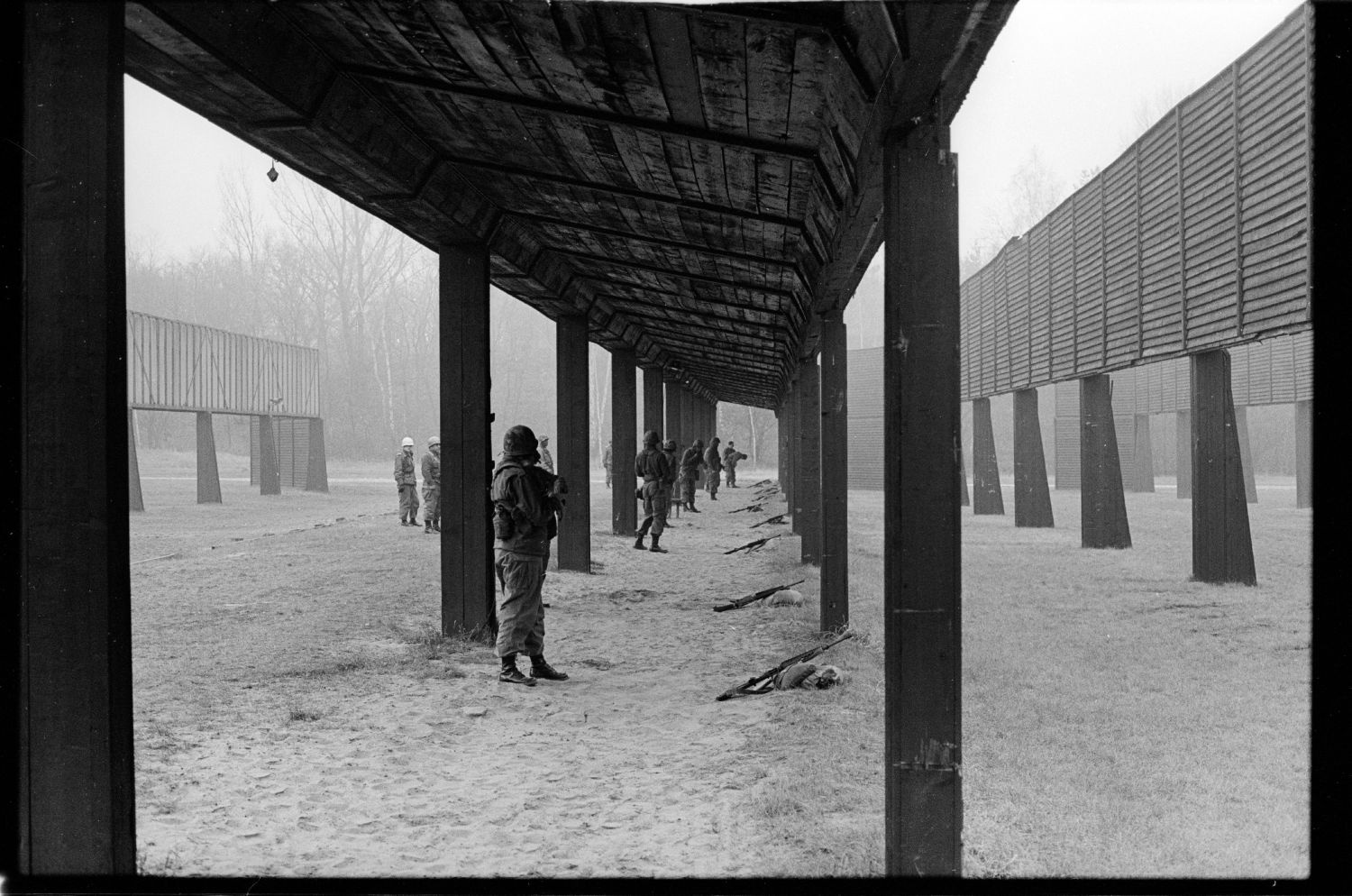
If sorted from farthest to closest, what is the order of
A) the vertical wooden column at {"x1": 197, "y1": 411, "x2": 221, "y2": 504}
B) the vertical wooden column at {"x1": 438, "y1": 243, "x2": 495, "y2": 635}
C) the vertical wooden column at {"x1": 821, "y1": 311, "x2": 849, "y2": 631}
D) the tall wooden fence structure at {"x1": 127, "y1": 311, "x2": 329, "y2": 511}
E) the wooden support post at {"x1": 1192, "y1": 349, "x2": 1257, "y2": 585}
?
the vertical wooden column at {"x1": 197, "y1": 411, "x2": 221, "y2": 504} < the tall wooden fence structure at {"x1": 127, "y1": 311, "x2": 329, "y2": 511} < the wooden support post at {"x1": 1192, "y1": 349, "x2": 1257, "y2": 585} < the vertical wooden column at {"x1": 821, "y1": 311, "x2": 849, "y2": 631} < the vertical wooden column at {"x1": 438, "y1": 243, "x2": 495, "y2": 635}

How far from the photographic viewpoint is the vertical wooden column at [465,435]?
8242 millimetres

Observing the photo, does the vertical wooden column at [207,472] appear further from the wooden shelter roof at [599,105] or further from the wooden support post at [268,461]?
the wooden shelter roof at [599,105]

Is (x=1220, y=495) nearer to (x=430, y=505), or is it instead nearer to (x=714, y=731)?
(x=714, y=731)

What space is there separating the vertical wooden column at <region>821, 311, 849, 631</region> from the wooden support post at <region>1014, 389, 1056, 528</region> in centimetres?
1254

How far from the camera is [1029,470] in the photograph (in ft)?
67.9

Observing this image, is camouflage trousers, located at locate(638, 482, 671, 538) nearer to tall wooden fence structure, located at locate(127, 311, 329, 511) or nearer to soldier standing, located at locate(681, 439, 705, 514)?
soldier standing, located at locate(681, 439, 705, 514)

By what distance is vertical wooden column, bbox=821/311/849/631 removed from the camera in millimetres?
8508

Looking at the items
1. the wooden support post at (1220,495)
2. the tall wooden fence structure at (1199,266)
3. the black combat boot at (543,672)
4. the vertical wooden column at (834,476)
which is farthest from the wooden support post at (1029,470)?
the black combat boot at (543,672)

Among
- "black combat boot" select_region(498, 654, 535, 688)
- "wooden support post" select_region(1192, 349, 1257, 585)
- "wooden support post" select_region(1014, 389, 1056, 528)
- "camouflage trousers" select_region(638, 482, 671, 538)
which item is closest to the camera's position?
"black combat boot" select_region(498, 654, 535, 688)

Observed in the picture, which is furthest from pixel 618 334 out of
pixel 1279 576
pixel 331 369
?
pixel 331 369

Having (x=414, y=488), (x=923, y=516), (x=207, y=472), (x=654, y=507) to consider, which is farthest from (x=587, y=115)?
(x=207, y=472)

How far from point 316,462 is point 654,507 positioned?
21481mm

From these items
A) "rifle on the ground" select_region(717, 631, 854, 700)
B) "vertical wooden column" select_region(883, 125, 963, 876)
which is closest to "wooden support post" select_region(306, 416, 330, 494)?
"rifle on the ground" select_region(717, 631, 854, 700)

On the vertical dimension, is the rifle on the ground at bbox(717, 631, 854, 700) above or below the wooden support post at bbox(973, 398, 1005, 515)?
below
